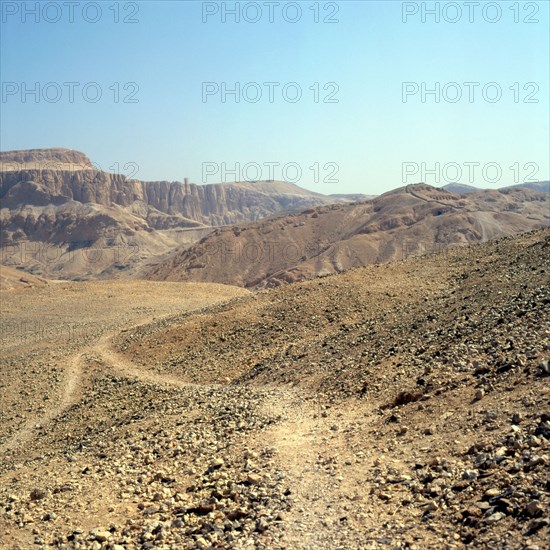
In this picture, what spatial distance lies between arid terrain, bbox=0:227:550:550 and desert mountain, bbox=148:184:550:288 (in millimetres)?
37229

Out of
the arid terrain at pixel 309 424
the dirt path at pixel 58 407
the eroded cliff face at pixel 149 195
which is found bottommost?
the dirt path at pixel 58 407

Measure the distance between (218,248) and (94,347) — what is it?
5102cm

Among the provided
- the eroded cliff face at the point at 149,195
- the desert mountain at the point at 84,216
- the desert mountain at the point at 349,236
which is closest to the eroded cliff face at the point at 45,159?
the desert mountain at the point at 84,216

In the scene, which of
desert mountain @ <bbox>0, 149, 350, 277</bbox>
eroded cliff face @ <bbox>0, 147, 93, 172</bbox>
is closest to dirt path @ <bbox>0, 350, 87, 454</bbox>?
desert mountain @ <bbox>0, 149, 350, 277</bbox>

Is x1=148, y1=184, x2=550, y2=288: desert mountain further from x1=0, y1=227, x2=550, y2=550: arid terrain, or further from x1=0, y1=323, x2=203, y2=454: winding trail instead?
x1=0, y1=227, x2=550, y2=550: arid terrain

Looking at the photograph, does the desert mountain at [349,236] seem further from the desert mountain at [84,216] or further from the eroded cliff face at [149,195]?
the eroded cliff face at [149,195]

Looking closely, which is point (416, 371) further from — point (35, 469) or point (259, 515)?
point (35, 469)

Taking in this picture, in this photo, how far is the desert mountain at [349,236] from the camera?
59062 millimetres

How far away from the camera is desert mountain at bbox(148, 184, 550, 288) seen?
59.1 meters

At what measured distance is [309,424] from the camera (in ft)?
31.7

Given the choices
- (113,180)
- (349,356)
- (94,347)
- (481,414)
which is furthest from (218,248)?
(113,180)

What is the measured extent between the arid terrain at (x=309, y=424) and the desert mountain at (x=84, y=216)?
248ft

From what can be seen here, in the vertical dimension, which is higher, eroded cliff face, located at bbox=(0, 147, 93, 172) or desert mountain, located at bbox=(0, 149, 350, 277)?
eroded cliff face, located at bbox=(0, 147, 93, 172)

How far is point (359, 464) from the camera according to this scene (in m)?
7.68
